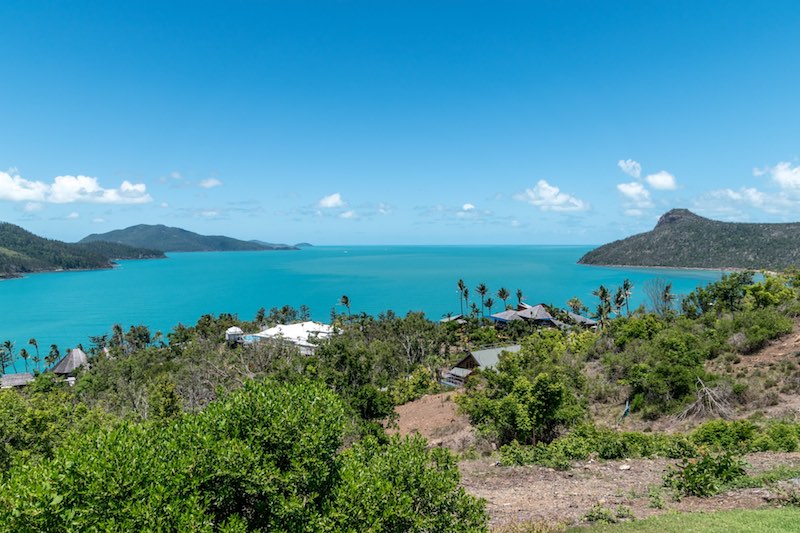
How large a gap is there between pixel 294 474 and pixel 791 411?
20.1 m

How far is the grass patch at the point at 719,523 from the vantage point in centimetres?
812

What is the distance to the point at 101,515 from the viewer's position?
5.83m

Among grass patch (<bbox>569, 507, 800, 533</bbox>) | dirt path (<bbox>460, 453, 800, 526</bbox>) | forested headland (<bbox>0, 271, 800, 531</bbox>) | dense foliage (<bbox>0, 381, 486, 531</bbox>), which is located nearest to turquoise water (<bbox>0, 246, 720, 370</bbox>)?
forested headland (<bbox>0, 271, 800, 531</bbox>)

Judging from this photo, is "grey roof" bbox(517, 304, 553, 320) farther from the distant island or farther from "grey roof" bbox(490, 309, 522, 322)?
the distant island

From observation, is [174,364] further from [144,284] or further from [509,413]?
[144,284]

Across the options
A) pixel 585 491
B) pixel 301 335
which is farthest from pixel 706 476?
pixel 301 335

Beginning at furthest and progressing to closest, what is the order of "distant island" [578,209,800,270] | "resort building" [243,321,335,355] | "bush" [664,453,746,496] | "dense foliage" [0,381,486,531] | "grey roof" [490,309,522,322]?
"distant island" [578,209,800,270] < "grey roof" [490,309,522,322] < "resort building" [243,321,335,355] < "bush" [664,453,746,496] < "dense foliage" [0,381,486,531]

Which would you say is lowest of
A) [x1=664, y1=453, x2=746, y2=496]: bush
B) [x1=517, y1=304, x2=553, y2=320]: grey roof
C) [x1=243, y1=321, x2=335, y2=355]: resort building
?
[x1=243, y1=321, x2=335, y2=355]: resort building

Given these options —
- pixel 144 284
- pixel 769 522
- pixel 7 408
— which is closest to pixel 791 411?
pixel 769 522

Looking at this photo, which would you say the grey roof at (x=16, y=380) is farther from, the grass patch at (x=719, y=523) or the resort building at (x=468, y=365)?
the grass patch at (x=719, y=523)

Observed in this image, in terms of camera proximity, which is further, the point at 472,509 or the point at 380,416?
the point at 380,416

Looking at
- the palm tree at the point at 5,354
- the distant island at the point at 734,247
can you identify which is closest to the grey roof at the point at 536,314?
the palm tree at the point at 5,354

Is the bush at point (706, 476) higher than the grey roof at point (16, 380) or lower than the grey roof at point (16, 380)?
higher

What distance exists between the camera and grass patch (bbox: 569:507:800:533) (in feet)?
26.7
